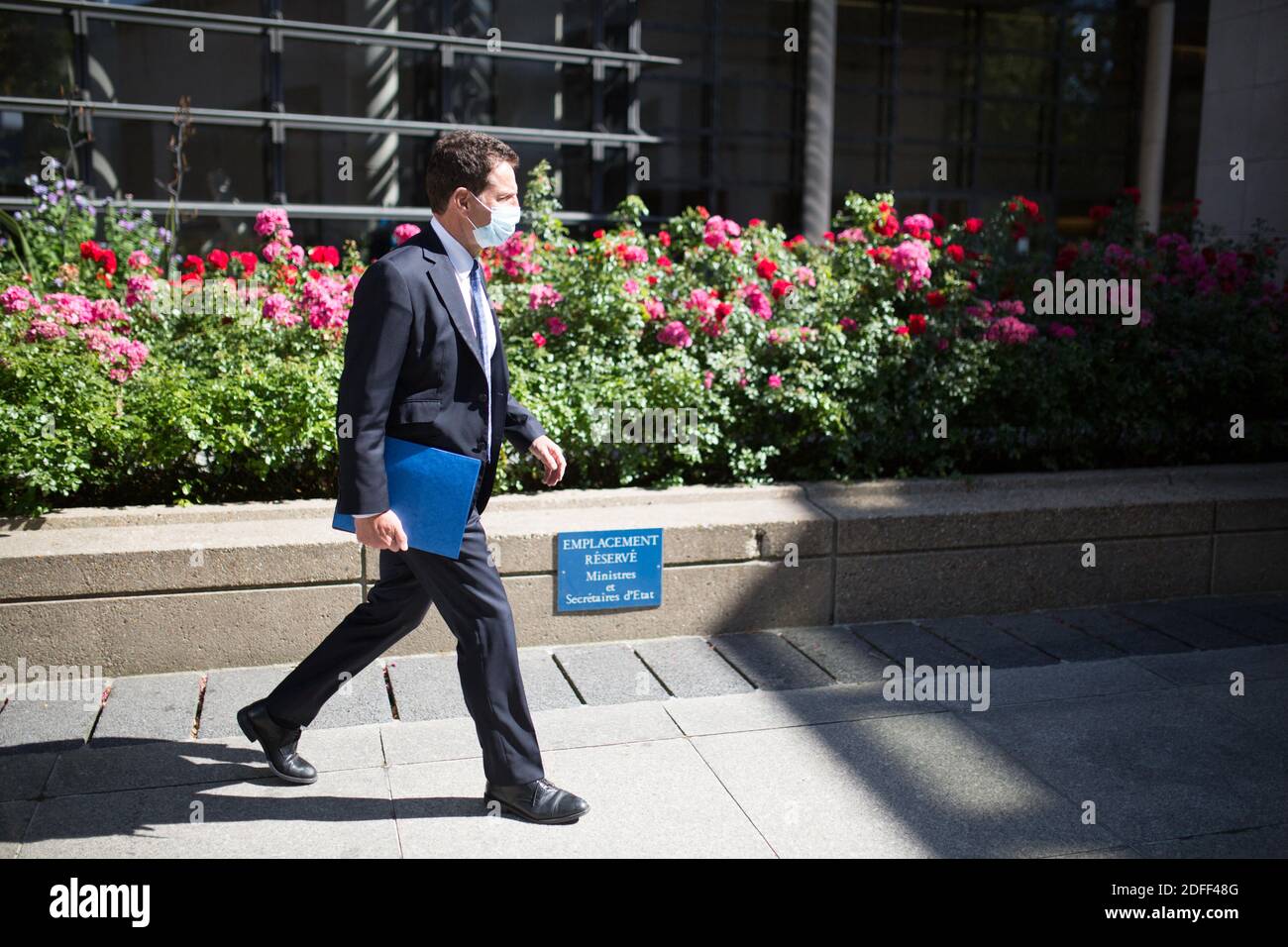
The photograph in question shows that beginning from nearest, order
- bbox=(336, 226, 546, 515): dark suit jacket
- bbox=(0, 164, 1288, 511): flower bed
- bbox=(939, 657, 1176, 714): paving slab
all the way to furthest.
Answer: bbox=(336, 226, 546, 515): dark suit jacket, bbox=(939, 657, 1176, 714): paving slab, bbox=(0, 164, 1288, 511): flower bed

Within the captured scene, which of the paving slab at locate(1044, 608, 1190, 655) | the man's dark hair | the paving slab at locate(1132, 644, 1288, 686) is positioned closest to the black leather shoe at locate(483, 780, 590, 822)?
the man's dark hair

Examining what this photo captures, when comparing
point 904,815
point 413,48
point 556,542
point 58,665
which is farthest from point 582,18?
point 904,815

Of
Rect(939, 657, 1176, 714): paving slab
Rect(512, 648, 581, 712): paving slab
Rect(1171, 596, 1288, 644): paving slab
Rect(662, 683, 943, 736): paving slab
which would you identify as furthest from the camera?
Rect(1171, 596, 1288, 644): paving slab

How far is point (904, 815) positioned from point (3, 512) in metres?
3.93

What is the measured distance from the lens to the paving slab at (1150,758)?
12.5 ft

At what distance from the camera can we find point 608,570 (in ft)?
17.2

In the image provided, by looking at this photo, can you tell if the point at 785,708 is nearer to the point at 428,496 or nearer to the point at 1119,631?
the point at 428,496

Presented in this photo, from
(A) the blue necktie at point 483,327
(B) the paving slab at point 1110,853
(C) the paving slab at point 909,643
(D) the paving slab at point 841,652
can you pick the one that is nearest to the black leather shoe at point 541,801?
(A) the blue necktie at point 483,327

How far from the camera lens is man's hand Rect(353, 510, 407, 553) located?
11.2 feet

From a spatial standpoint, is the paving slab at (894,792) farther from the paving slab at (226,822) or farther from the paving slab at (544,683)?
the paving slab at (226,822)

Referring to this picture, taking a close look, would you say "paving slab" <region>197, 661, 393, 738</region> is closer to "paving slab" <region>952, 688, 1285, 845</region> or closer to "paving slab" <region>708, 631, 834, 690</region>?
"paving slab" <region>708, 631, 834, 690</region>

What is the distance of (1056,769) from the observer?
4.13m

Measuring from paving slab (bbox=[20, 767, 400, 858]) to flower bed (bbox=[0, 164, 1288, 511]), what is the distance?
1759mm

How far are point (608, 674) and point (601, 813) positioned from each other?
1.26 m
